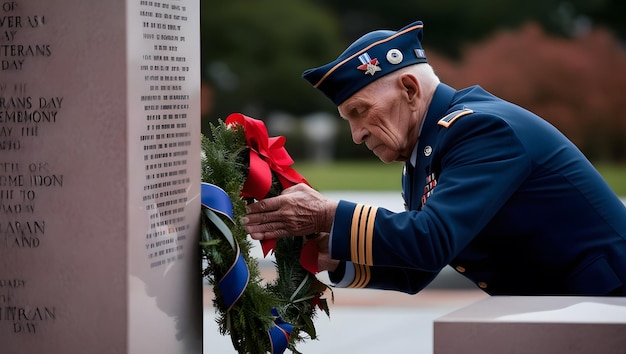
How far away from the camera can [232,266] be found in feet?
9.55

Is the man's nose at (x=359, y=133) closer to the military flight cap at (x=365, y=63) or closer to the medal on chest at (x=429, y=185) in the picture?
the military flight cap at (x=365, y=63)

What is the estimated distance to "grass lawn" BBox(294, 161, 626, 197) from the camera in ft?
67.8

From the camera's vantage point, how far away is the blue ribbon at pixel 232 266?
2918 millimetres

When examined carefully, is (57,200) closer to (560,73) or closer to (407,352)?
(407,352)

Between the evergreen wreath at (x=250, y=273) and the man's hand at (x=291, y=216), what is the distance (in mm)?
56

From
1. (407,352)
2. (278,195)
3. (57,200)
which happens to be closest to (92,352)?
(57,200)

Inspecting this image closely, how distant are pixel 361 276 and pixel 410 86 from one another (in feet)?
2.20

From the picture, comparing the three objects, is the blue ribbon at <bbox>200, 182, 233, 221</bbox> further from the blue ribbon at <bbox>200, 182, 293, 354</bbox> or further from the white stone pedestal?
the white stone pedestal

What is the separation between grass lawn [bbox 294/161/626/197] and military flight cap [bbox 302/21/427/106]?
15.9m

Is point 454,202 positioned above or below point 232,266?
above

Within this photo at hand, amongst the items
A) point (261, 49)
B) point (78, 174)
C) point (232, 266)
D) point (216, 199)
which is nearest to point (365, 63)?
point (216, 199)

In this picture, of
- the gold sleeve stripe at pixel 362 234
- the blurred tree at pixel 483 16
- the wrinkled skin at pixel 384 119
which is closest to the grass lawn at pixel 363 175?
the blurred tree at pixel 483 16

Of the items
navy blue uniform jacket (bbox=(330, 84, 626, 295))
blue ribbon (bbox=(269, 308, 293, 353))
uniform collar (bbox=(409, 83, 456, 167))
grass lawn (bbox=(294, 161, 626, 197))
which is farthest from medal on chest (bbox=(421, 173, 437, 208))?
grass lawn (bbox=(294, 161, 626, 197))

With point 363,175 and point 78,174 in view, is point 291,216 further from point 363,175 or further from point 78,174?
point 363,175
